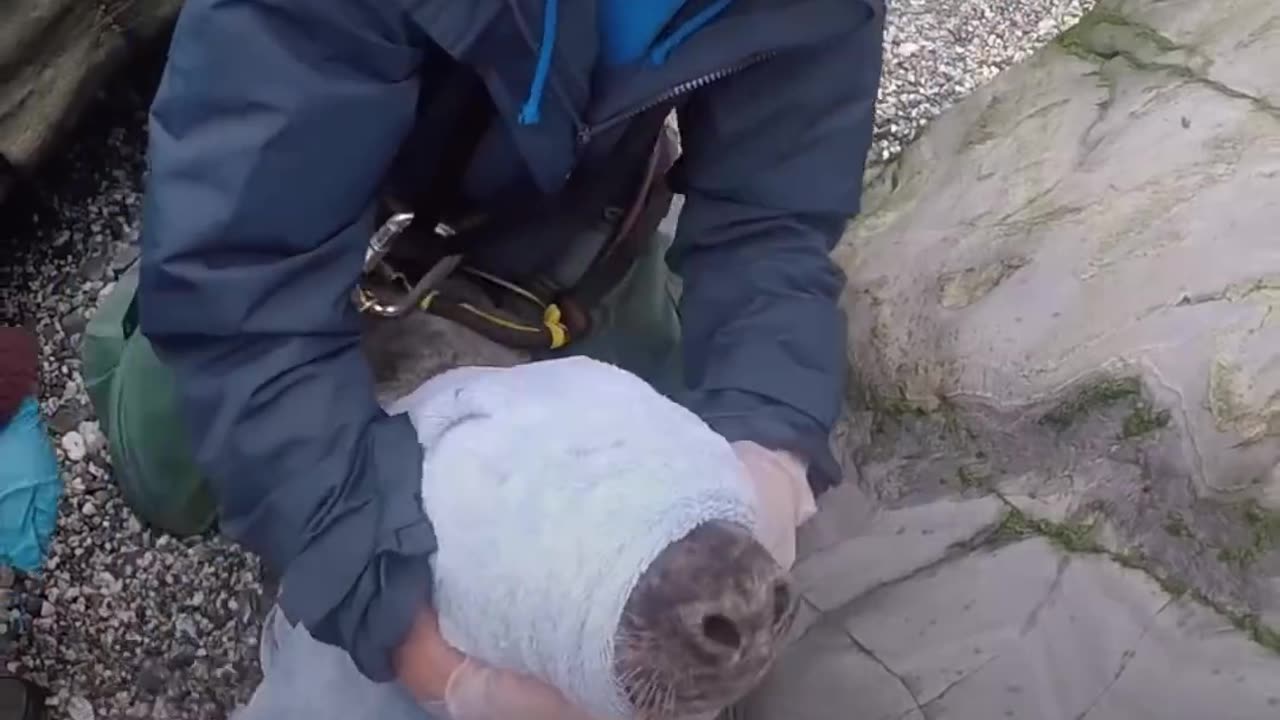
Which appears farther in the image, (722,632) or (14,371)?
(14,371)

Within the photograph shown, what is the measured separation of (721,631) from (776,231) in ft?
1.48

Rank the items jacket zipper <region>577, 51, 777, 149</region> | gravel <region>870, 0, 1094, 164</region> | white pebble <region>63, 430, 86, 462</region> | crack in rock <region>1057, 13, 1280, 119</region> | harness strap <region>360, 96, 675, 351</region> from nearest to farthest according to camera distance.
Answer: jacket zipper <region>577, 51, 777, 149</region>, harness strap <region>360, 96, 675, 351</region>, crack in rock <region>1057, 13, 1280, 119</region>, white pebble <region>63, 430, 86, 462</region>, gravel <region>870, 0, 1094, 164</region>

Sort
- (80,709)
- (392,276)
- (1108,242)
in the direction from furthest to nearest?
(80,709), (1108,242), (392,276)

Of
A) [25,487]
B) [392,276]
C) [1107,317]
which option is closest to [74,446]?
[25,487]

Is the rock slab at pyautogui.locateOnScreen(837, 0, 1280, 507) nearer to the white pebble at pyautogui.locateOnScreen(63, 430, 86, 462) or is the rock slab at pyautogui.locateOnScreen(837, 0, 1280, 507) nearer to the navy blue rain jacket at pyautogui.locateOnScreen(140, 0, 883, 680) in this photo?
the navy blue rain jacket at pyautogui.locateOnScreen(140, 0, 883, 680)

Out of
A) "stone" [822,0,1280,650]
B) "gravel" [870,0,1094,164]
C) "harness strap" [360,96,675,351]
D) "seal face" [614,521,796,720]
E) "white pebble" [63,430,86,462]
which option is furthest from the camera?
"gravel" [870,0,1094,164]

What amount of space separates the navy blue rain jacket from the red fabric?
38 centimetres

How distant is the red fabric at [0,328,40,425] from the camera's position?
122 centimetres

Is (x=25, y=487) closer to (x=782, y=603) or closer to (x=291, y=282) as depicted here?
(x=291, y=282)

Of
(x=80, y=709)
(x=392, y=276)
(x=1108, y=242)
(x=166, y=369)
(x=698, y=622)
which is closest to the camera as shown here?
(x=698, y=622)

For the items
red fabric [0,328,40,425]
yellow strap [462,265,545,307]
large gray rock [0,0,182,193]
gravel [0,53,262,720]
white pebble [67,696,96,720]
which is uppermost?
yellow strap [462,265,545,307]

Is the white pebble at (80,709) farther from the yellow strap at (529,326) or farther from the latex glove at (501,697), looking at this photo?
the latex glove at (501,697)

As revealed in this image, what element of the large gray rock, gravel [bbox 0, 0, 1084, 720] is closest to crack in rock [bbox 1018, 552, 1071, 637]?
gravel [bbox 0, 0, 1084, 720]

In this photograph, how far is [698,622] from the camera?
685 mm
